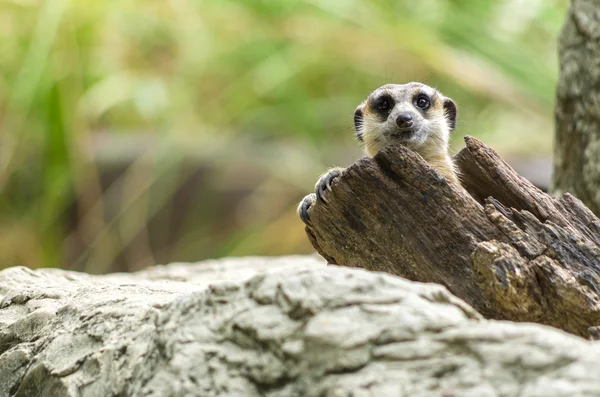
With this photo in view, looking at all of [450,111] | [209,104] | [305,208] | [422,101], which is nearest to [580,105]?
[450,111]

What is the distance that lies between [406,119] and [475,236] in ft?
3.37

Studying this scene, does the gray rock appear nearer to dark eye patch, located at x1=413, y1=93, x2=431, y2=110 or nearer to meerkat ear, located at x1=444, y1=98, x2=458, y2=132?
dark eye patch, located at x1=413, y1=93, x2=431, y2=110

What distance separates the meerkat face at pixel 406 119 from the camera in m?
3.45

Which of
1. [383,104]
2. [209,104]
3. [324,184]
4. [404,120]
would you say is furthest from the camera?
[209,104]

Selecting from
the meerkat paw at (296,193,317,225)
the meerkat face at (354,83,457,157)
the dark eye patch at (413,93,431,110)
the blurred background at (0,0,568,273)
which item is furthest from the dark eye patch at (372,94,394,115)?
the blurred background at (0,0,568,273)

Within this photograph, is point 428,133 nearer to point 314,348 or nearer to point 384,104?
point 384,104

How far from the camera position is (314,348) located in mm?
1708

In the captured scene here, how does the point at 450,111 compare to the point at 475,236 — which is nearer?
the point at 475,236

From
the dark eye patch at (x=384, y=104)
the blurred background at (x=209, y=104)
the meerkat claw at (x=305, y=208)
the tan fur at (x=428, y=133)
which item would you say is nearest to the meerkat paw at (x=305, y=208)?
the meerkat claw at (x=305, y=208)

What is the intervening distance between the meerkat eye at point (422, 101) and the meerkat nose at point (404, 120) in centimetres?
27

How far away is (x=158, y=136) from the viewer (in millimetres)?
6875

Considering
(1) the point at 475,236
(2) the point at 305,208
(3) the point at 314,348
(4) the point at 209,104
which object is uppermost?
(1) the point at 475,236

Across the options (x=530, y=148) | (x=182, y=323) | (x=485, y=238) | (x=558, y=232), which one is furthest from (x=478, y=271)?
(x=530, y=148)

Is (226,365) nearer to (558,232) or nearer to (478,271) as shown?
(478,271)
